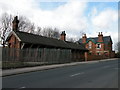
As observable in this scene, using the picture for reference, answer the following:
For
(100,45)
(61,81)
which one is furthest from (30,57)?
(100,45)

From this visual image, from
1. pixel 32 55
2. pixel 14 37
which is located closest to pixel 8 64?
pixel 32 55

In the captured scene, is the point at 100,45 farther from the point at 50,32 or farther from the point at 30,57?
the point at 30,57

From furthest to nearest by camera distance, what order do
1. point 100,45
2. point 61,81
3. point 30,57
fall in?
point 100,45, point 30,57, point 61,81

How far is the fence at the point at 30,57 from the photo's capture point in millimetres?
17797

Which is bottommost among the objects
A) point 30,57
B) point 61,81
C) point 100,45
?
point 61,81

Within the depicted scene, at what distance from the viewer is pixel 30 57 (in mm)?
21547

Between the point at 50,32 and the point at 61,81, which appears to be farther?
the point at 50,32

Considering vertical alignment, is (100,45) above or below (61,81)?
above

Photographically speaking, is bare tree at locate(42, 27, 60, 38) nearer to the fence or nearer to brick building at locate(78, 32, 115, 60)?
brick building at locate(78, 32, 115, 60)

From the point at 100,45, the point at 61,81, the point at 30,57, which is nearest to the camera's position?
the point at 61,81

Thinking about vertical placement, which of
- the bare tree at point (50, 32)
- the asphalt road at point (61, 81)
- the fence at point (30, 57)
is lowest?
the asphalt road at point (61, 81)

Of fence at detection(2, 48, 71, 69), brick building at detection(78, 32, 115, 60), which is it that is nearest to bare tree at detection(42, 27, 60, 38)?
brick building at detection(78, 32, 115, 60)

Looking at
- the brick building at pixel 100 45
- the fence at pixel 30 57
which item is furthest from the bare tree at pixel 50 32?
the fence at pixel 30 57

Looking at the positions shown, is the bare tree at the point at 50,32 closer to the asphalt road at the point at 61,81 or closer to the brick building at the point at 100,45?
the brick building at the point at 100,45
